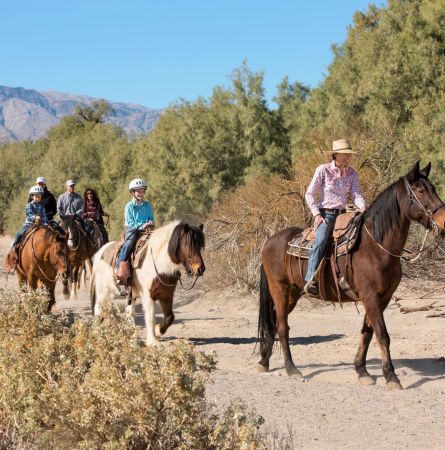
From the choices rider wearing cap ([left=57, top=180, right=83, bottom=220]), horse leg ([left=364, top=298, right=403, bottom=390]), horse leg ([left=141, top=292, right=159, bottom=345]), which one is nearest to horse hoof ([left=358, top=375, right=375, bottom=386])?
horse leg ([left=364, top=298, right=403, bottom=390])

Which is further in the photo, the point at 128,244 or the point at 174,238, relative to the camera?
the point at 128,244

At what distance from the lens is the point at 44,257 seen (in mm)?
13703

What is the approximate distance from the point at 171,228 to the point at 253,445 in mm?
6617

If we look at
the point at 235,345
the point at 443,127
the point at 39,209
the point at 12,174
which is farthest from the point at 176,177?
the point at 12,174

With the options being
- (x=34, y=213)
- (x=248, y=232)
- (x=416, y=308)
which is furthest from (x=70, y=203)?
(x=416, y=308)

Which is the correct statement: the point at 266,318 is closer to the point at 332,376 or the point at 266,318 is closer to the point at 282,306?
the point at 282,306

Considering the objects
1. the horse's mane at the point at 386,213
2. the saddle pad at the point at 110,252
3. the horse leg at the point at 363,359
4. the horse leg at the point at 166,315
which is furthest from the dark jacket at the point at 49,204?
the horse's mane at the point at 386,213

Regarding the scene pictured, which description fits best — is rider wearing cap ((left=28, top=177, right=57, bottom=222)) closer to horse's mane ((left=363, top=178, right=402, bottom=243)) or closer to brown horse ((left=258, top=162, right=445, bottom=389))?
brown horse ((left=258, top=162, right=445, bottom=389))

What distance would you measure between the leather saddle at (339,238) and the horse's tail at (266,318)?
0.87 m

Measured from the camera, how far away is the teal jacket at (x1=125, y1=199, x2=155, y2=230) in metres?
11.5

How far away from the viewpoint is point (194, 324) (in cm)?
1427

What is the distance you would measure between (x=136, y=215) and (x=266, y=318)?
9.22ft

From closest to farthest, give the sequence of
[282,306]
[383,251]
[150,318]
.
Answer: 1. [383,251]
2. [282,306]
3. [150,318]

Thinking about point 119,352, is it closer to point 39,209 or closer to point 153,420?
point 153,420
